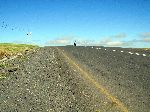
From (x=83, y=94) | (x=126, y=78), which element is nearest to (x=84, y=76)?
(x=126, y=78)

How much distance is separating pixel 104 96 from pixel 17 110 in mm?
2631

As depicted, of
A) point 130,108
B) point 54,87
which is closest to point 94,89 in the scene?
point 54,87

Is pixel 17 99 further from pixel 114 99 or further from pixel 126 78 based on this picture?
pixel 126 78

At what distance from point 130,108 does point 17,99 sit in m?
3.29

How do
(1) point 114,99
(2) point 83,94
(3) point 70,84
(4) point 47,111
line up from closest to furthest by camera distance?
(4) point 47,111, (1) point 114,99, (2) point 83,94, (3) point 70,84

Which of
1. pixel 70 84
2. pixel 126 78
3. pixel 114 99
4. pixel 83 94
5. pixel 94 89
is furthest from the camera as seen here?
pixel 126 78

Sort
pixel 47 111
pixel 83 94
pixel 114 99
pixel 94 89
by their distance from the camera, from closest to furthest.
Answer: pixel 47 111 < pixel 114 99 < pixel 83 94 < pixel 94 89

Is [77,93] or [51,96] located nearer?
[51,96]

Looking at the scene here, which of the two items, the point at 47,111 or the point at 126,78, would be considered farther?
the point at 126,78

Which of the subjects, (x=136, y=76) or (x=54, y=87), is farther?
(x=136, y=76)

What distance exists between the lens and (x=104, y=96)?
8.45m

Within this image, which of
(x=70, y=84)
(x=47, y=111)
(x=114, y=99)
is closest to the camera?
(x=47, y=111)

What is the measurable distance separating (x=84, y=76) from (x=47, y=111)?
5.52 metres

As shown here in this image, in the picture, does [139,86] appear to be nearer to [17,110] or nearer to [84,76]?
[84,76]
